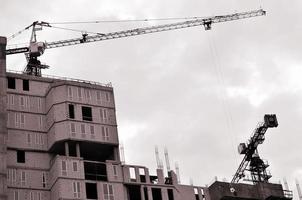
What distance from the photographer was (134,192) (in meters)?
150

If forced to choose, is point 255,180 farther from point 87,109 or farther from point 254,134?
point 87,109

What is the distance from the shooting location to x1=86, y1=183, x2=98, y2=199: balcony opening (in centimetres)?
14425

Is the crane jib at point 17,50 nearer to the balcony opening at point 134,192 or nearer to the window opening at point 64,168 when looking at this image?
the window opening at point 64,168

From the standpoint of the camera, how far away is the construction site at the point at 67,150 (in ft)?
473

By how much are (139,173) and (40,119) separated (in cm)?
2408

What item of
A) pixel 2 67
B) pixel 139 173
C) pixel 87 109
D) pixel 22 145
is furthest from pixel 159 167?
pixel 2 67

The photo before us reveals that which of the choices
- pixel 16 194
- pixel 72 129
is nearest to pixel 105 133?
pixel 72 129

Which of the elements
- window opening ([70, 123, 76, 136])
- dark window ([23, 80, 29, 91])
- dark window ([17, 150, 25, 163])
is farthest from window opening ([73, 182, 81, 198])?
dark window ([23, 80, 29, 91])

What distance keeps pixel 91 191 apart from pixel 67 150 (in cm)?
999

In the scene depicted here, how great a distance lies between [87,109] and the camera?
6142 inches

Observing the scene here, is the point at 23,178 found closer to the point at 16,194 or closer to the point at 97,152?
the point at 16,194

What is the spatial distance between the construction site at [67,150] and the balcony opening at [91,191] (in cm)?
14

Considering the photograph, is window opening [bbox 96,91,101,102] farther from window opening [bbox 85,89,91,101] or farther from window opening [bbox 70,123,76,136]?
window opening [bbox 70,123,76,136]

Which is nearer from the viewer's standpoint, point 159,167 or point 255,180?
point 159,167
